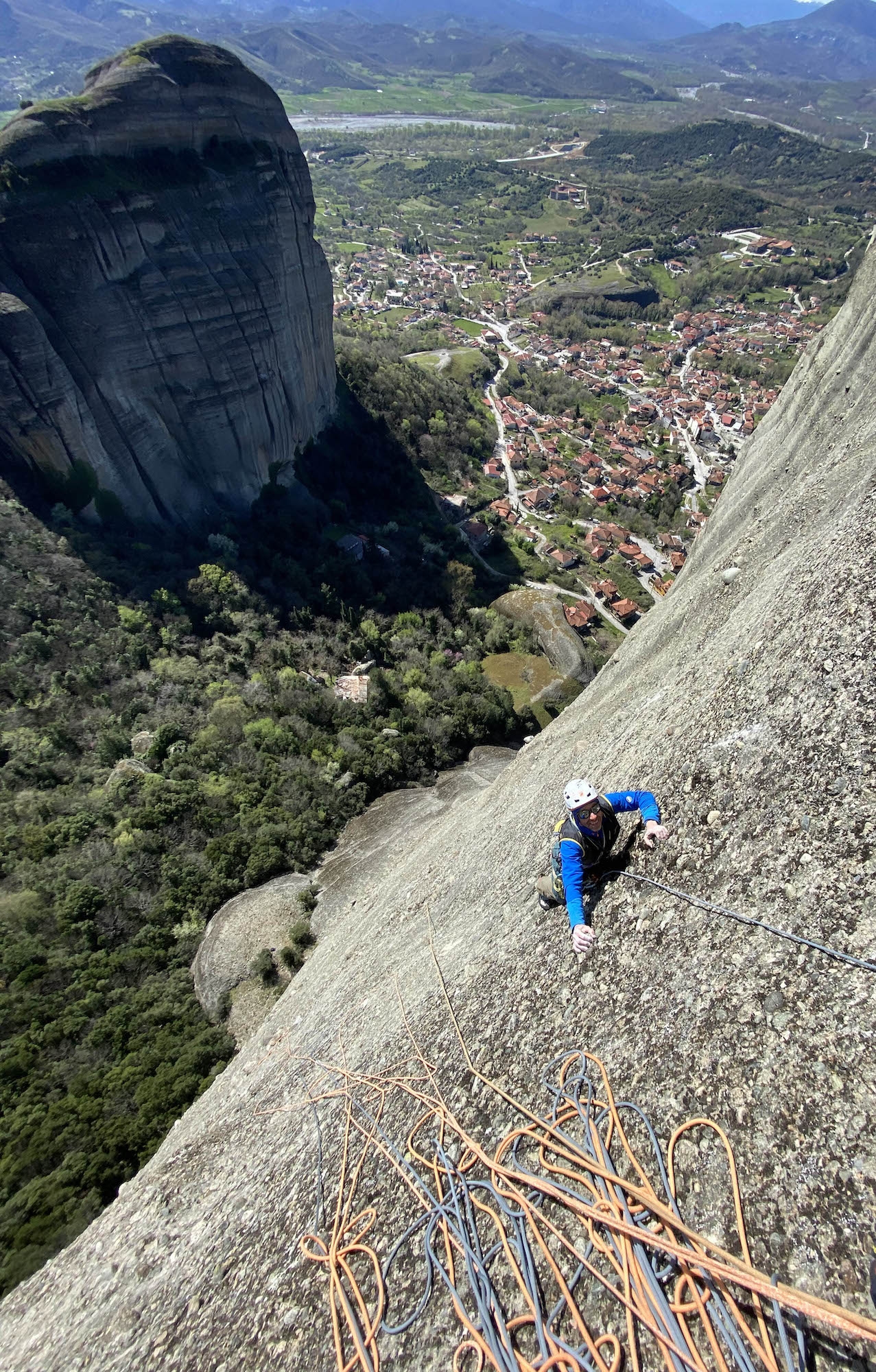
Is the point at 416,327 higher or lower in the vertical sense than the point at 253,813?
higher

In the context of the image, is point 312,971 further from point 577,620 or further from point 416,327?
point 416,327

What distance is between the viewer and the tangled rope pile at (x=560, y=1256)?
3689 mm

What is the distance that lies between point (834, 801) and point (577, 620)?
48.4 metres

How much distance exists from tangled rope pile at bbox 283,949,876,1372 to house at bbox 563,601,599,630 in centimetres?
4623

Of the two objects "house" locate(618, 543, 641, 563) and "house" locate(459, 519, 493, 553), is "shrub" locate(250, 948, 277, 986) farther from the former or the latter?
"house" locate(618, 543, 641, 563)

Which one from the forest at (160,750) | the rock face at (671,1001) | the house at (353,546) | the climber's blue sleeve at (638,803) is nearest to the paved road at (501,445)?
the forest at (160,750)

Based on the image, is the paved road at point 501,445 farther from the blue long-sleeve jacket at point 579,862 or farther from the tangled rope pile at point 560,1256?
the tangled rope pile at point 560,1256

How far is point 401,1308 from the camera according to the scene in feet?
16.0

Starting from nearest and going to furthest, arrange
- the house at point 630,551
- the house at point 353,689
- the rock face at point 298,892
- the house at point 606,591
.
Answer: the rock face at point 298,892 < the house at point 353,689 < the house at point 606,591 < the house at point 630,551

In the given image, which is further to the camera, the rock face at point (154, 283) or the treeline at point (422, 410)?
the treeline at point (422, 410)

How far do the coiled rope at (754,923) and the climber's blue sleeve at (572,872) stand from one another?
655mm

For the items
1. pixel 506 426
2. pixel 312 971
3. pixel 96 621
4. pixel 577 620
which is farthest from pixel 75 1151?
pixel 506 426

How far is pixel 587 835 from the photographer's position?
6340 millimetres

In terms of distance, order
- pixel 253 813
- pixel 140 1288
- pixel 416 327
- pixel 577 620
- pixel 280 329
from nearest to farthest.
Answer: pixel 140 1288
pixel 253 813
pixel 280 329
pixel 577 620
pixel 416 327
